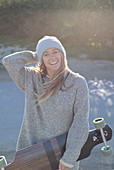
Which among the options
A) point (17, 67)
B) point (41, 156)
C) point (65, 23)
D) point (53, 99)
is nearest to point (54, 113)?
point (53, 99)

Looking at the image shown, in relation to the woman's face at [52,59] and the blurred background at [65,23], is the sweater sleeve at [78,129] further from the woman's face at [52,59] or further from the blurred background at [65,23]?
the blurred background at [65,23]

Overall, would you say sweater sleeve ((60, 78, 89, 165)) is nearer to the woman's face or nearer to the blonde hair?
the blonde hair

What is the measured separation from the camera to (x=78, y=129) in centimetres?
176

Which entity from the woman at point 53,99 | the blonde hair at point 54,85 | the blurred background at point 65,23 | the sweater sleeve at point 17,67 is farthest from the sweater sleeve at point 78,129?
the blurred background at point 65,23

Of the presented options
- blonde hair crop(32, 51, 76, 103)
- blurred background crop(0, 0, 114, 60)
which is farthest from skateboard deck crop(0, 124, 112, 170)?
blurred background crop(0, 0, 114, 60)

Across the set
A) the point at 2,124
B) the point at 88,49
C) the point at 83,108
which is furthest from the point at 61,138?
the point at 88,49

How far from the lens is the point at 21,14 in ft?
32.6

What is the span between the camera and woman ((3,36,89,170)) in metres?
1.77

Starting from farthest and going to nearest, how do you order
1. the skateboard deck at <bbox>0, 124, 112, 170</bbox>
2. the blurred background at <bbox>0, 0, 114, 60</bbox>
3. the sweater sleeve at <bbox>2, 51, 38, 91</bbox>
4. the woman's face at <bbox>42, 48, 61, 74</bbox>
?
1. the blurred background at <bbox>0, 0, 114, 60</bbox>
2. the sweater sleeve at <bbox>2, 51, 38, 91</bbox>
3. the woman's face at <bbox>42, 48, 61, 74</bbox>
4. the skateboard deck at <bbox>0, 124, 112, 170</bbox>

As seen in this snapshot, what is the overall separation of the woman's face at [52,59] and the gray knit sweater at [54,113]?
0.13m

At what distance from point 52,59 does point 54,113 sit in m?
0.40

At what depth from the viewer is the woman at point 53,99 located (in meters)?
1.77

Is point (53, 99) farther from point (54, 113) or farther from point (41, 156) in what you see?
point (41, 156)

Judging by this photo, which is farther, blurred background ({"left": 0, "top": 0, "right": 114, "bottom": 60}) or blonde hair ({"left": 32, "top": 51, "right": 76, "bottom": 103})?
blurred background ({"left": 0, "top": 0, "right": 114, "bottom": 60})
